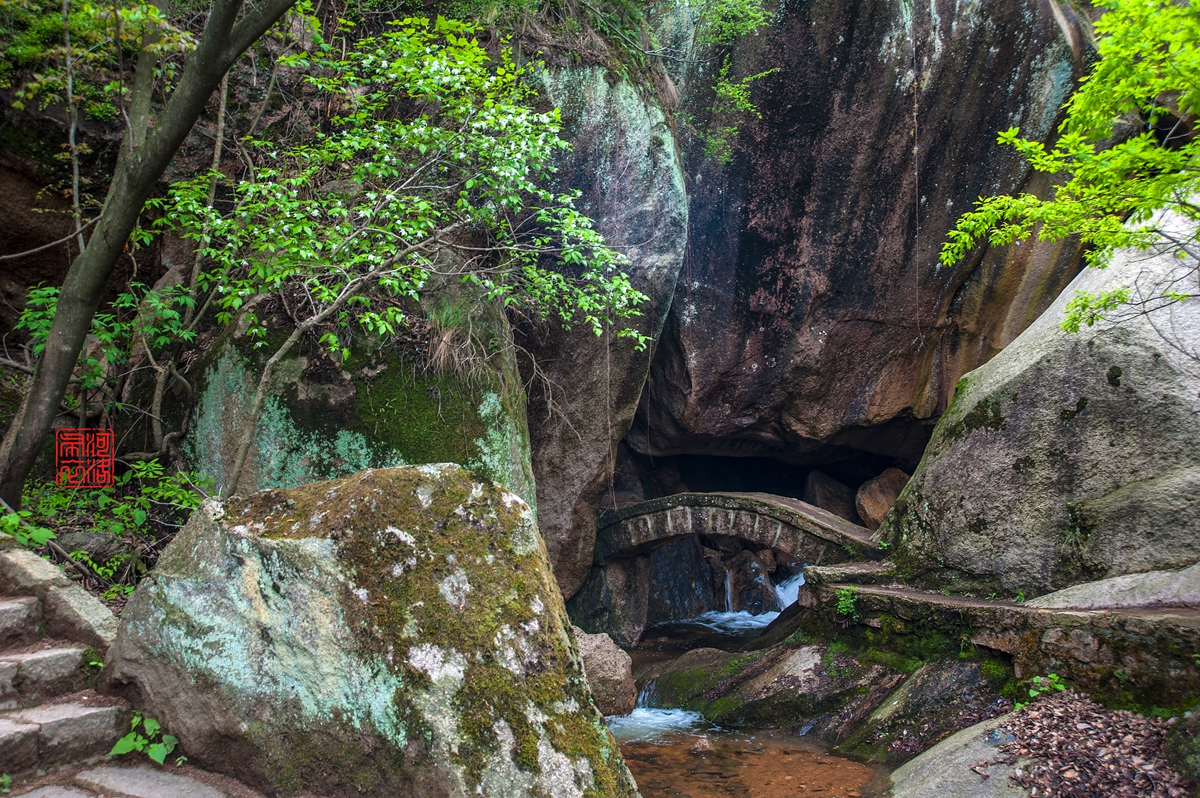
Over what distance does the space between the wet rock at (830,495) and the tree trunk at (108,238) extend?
44.1 feet

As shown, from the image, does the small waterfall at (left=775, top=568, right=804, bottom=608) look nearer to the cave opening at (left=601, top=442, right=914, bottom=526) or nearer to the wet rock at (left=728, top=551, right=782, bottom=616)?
the wet rock at (left=728, top=551, right=782, bottom=616)

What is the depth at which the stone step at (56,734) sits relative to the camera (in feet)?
9.05

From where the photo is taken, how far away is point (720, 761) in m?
6.71

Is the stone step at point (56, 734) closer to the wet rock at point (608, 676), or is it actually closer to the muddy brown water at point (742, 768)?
the muddy brown water at point (742, 768)

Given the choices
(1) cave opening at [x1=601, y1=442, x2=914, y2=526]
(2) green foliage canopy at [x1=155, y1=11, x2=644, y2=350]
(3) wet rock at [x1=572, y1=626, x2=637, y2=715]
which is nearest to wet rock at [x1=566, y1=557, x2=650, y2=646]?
(1) cave opening at [x1=601, y1=442, x2=914, y2=526]

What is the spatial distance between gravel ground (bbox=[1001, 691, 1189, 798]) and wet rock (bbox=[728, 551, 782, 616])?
1090cm

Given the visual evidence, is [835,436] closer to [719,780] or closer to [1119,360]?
[1119,360]

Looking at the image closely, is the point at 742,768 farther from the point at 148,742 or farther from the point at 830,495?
the point at 830,495

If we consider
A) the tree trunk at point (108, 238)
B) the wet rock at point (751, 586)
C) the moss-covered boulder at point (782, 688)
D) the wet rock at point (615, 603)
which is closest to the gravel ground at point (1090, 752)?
the moss-covered boulder at point (782, 688)

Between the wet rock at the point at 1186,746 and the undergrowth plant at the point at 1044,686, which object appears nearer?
the wet rock at the point at 1186,746

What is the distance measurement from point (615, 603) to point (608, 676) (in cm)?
362

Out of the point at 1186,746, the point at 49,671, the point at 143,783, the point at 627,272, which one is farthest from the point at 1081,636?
the point at 627,272

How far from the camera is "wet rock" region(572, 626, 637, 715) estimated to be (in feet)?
28.5

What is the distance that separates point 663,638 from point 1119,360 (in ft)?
28.8
